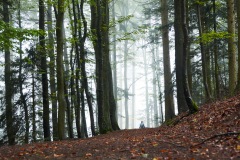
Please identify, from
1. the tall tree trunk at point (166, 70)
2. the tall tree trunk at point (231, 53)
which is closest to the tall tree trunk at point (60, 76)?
the tall tree trunk at point (231, 53)

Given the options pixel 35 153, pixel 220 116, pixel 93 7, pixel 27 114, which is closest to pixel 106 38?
pixel 93 7

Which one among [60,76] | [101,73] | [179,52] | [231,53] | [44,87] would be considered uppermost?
[179,52]

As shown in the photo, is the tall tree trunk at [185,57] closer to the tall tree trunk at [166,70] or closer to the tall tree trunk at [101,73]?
the tall tree trunk at [101,73]

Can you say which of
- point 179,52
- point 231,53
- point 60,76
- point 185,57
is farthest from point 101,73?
point 231,53

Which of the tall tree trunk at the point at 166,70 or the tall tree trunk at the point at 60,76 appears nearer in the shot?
the tall tree trunk at the point at 60,76

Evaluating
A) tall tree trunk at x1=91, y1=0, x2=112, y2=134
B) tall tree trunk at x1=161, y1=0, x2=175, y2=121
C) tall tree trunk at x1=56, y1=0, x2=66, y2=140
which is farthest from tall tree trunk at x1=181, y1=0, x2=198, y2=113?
tall tree trunk at x1=161, y1=0, x2=175, y2=121

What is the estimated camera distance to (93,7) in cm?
A: 1423

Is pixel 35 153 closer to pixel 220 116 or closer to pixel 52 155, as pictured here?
pixel 52 155

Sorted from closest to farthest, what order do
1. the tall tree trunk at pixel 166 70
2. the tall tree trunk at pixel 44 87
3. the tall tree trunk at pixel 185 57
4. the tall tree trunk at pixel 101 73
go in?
the tall tree trunk at pixel 185 57, the tall tree trunk at pixel 101 73, the tall tree trunk at pixel 44 87, the tall tree trunk at pixel 166 70

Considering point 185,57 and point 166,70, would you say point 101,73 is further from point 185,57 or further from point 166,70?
point 166,70

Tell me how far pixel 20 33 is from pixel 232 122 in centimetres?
707

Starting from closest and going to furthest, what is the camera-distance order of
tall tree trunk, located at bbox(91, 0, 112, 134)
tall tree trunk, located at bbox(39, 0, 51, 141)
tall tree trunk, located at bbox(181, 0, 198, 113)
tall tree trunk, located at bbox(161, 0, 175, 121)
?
tall tree trunk, located at bbox(181, 0, 198, 113), tall tree trunk, located at bbox(91, 0, 112, 134), tall tree trunk, located at bbox(39, 0, 51, 141), tall tree trunk, located at bbox(161, 0, 175, 121)

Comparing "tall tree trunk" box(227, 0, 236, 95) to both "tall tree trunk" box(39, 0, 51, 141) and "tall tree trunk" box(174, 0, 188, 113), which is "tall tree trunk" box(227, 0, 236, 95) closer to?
"tall tree trunk" box(174, 0, 188, 113)

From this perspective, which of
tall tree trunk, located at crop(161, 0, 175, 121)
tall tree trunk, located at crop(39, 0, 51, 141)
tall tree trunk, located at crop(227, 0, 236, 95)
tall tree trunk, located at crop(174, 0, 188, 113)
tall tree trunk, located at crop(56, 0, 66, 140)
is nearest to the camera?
tall tree trunk, located at crop(56, 0, 66, 140)
